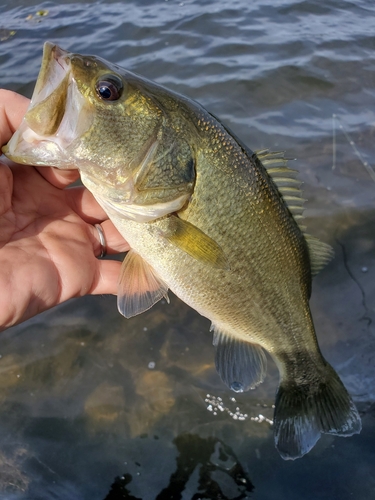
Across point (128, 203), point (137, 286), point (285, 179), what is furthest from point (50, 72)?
point (285, 179)

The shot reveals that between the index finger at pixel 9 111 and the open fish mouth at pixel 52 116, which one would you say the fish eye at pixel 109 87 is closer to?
the open fish mouth at pixel 52 116

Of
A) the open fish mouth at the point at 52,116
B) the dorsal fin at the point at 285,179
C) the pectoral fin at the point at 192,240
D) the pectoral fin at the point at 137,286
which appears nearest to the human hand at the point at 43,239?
the pectoral fin at the point at 137,286

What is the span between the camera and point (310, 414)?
8.86 feet

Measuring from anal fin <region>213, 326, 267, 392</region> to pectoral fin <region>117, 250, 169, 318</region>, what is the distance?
0.52 meters

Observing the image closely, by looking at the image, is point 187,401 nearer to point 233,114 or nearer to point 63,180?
point 63,180

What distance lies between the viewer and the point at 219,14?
874cm

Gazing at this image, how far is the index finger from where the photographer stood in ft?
7.88

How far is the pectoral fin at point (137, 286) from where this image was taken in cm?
252

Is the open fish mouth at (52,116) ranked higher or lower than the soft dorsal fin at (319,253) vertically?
higher

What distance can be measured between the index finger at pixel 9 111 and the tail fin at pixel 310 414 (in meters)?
2.28

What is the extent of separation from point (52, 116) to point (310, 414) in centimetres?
229

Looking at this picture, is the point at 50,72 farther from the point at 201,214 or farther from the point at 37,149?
the point at 201,214

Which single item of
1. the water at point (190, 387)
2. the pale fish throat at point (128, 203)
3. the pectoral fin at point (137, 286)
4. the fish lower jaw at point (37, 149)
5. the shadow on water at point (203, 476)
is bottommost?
the shadow on water at point (203, 476)

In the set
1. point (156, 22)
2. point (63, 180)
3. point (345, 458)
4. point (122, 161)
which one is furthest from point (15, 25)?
point (345, 458)
